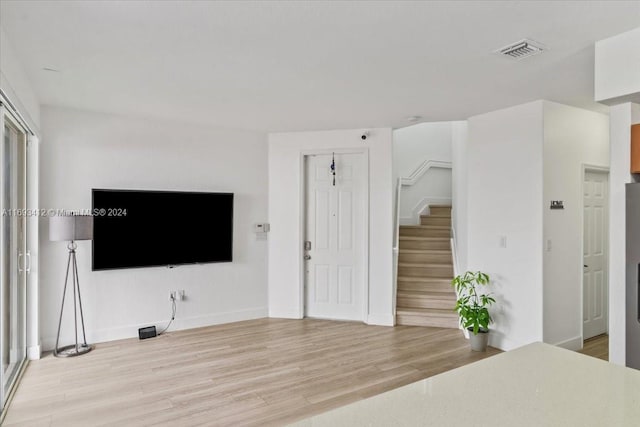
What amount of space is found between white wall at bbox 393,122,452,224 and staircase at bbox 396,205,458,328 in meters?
0.32

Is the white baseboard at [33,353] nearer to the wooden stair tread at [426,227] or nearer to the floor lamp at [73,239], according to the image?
the floor lamp at [73,239]

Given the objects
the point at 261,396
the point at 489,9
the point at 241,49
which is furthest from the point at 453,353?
the point at 241,49

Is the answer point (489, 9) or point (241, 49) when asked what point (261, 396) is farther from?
point (489, 9)

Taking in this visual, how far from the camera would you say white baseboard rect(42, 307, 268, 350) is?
4.12m

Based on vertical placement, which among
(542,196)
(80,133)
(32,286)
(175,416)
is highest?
(80,133)

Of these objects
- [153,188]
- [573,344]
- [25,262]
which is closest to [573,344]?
[573,344]

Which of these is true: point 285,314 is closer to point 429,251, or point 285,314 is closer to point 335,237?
point 335,237

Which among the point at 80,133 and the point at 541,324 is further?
the point at 80,133

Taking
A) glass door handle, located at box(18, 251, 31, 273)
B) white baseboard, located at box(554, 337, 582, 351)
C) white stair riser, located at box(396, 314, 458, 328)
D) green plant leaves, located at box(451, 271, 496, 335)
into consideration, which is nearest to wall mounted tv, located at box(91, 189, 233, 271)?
glass door handle, located at box(18, 251, 31, 273)

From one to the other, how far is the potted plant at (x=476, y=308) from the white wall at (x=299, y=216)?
3.10 ft

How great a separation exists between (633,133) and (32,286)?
17.0 ft

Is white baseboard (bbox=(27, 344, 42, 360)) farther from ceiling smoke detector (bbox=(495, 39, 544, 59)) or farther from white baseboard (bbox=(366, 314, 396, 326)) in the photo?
ceiling smoke detector (bbox=(495, 39, 544, 59))

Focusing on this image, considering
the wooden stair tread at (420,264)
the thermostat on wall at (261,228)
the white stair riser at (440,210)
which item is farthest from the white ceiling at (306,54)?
the white stair riser at (440,210)

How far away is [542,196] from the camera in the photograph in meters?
3.66
